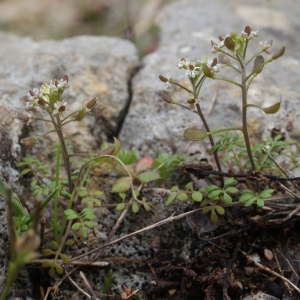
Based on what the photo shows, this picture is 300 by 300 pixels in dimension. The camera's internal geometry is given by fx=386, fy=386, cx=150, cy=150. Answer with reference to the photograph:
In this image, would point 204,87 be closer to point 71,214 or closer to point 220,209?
point 220,209

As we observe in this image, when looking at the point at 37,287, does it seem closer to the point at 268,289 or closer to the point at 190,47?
the point at 268,289

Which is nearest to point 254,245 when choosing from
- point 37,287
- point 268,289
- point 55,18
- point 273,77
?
point 268,289

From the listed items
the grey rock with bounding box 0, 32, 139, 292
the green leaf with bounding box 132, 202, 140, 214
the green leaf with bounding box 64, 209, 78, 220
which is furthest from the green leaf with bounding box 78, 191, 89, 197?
the grey rock with bounding box 0, 32, 139, 292

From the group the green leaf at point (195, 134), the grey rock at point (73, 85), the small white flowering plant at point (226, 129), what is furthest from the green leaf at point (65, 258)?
the green leaf at point (195, 134)

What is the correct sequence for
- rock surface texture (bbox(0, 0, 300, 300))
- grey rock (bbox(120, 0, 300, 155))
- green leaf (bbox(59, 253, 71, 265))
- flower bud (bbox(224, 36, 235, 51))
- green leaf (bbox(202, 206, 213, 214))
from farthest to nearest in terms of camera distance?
grey rock (bbox(120, 0, 300, 155))
rock surface texture (bbox(0, 0, 300, 300))
green leaf (bbox(202, 206, 213, 214))
green leaf (bbox(59, 253, 71, 265))
flower bud (bbox(224, 36, 235, 51))

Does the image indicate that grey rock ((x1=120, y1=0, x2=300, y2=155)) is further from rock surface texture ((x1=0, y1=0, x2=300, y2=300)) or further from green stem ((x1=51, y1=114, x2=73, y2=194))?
green stem ((x1=51, y1=114, x2=73, y2=194))

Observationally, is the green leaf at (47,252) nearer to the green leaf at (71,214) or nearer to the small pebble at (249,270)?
the green leaf at (71,214)
